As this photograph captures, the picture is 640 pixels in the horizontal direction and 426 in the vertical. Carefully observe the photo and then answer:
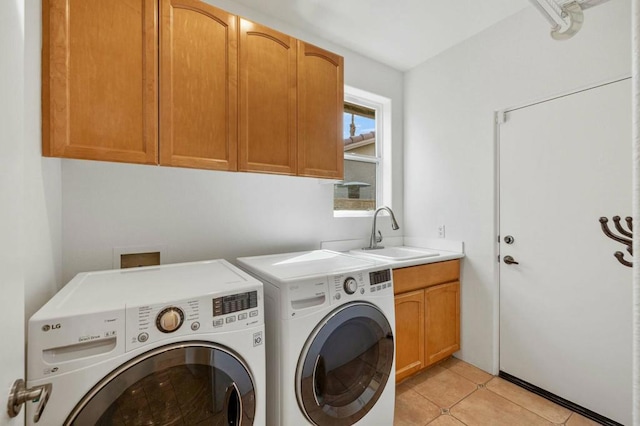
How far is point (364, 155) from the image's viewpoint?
2.74 meters

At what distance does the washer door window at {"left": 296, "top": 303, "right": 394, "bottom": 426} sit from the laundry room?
3 cm

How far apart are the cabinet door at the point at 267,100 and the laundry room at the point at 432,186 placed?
0.01 m

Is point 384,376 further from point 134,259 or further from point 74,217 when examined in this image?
point 74,217

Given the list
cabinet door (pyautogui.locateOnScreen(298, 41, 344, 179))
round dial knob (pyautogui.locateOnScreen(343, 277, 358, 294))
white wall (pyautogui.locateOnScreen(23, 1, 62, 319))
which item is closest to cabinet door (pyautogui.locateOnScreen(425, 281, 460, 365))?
round dial knob (pyautogui.locateOnScreen(343, 277, 358, 294))

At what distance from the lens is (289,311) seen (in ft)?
3.91

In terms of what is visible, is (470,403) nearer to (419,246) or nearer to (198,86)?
(419,246)

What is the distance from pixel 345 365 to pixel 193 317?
796 millimetres

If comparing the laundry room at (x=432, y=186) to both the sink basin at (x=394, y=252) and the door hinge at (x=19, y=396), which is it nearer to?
the sink basin at (x=394, y=252)

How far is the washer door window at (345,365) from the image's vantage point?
1.22m

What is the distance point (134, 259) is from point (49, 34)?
1.08 metres

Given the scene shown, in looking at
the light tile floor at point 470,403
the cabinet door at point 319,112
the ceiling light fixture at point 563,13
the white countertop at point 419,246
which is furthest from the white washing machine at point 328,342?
the ceiling light fixture at point 563,13

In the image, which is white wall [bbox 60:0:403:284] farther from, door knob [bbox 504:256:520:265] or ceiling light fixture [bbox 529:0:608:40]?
ceiling light fixture [bbox 529:0:608:40]

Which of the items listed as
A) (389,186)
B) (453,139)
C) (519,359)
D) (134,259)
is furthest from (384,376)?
(453,139)

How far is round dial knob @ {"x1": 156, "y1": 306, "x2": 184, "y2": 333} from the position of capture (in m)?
0.90
